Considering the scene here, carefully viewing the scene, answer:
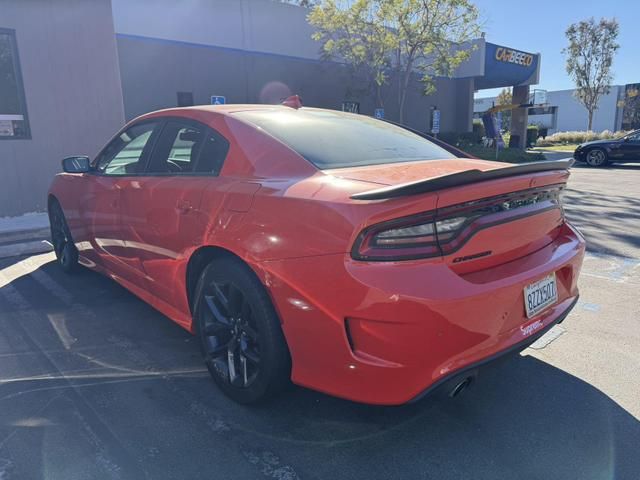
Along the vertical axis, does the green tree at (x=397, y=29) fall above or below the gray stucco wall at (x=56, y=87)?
above

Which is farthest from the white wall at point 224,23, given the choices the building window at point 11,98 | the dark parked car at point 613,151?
the dark parked car at point 613,151

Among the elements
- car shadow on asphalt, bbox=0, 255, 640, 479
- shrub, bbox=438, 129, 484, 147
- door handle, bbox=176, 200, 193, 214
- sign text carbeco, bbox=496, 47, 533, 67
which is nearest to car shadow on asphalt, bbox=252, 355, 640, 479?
car shadow on asphalt, bbox=0, 255, 640, 479

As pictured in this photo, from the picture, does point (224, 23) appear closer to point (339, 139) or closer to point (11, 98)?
point (11, 98)

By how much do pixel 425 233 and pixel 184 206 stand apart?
5.05 ft

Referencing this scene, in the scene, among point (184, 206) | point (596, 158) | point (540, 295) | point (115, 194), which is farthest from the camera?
point (596, 158)

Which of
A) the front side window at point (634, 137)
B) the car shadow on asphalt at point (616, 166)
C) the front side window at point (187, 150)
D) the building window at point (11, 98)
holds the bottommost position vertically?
the car shadow on asphalt at point (616, 166)

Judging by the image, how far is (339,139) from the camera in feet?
9.83

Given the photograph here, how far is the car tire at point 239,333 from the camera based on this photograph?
7.96 ft

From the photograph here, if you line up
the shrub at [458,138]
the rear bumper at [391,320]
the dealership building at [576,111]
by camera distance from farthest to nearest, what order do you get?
the dealership building at [576,111]
the shrub at [458,138]
the rear bumper at [391,320]

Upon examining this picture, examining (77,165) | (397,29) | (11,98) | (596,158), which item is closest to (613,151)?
(596,158)

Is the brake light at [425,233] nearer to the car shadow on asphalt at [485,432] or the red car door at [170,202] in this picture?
the car shadow on asphalt at [485,432]

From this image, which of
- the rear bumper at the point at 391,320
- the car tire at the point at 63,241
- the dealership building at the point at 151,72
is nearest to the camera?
the rear bumper at the point at 391,320

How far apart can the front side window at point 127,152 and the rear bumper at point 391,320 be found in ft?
Result: 6.23

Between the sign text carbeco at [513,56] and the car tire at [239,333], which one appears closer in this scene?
the car tire at [239,333]
